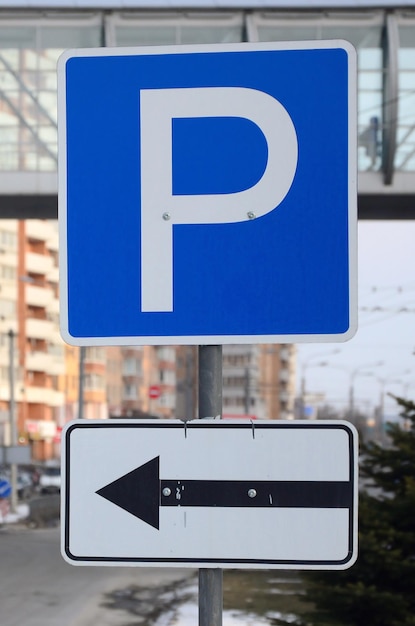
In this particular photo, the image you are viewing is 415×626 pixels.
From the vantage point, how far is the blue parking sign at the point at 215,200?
3.59m

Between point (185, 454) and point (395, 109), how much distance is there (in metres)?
31.1

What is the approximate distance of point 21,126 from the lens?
33.2 m

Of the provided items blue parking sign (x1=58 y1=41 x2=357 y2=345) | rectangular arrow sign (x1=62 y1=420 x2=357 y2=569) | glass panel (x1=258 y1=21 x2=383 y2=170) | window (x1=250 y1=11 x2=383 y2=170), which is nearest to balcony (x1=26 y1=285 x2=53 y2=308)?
window (x1=250 y1=11 x2=383 y2=170)

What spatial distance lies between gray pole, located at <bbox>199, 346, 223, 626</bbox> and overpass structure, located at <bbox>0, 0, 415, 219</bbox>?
2868cm

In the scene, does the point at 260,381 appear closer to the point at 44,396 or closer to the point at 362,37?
the point at 44,396

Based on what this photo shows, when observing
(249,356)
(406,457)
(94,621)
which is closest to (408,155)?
(94,621)

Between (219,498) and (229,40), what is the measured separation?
100.0ft

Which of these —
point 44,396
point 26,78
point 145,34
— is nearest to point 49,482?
point 26,78

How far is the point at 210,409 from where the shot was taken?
140 inches

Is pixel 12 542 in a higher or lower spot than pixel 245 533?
lower

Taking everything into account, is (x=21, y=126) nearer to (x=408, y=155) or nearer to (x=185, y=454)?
(x=408, y=155)

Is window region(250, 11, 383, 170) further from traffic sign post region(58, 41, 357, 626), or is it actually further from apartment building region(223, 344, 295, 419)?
apartment building region(223, 344, 295, 419)

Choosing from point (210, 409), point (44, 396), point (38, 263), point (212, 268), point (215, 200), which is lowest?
point (44, 396)

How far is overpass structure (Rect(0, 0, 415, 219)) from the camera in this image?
32.4 meters
